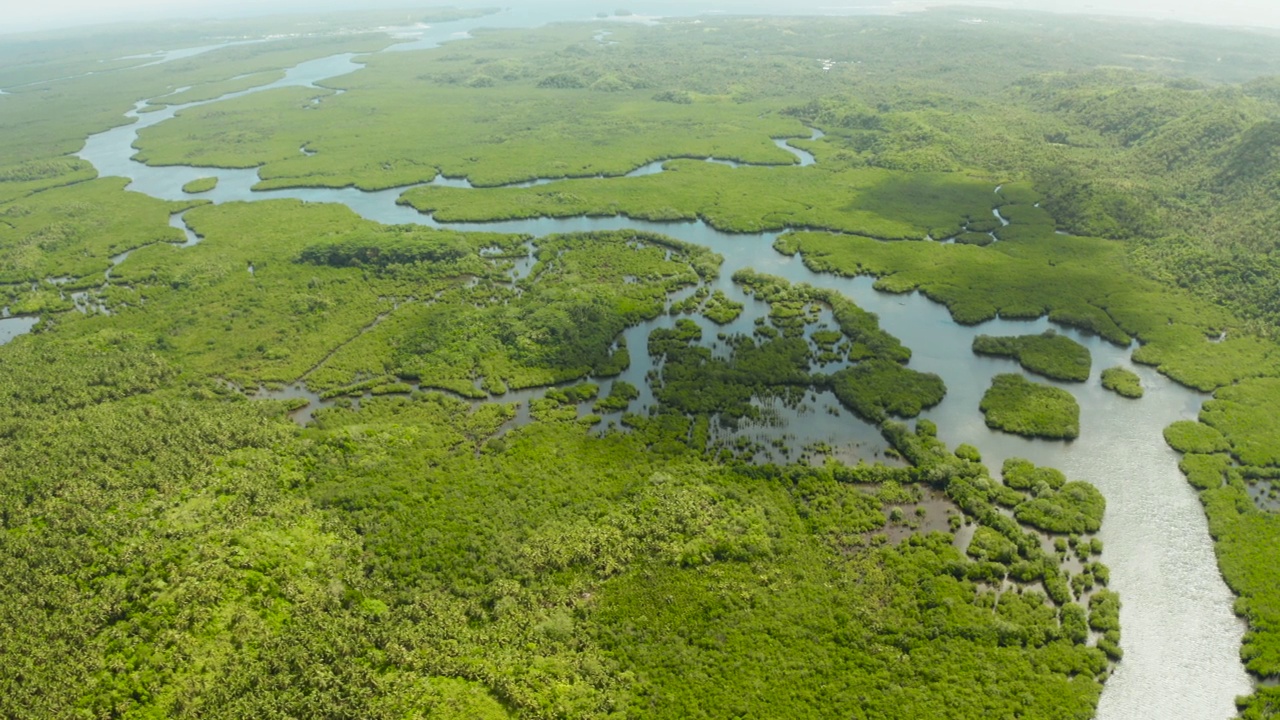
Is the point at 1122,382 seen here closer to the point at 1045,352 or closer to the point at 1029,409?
the point at 1045,352

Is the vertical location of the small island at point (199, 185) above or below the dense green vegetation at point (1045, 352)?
above

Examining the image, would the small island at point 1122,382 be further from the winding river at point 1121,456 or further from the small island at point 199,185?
the small island at point 199,185

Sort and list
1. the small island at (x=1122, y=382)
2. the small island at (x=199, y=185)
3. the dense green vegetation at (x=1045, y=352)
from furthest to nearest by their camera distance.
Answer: the small island at (x=199, y=185)
the dense green vegetation at (x=1045, y=352)
the small island at (x=1122, y=382)

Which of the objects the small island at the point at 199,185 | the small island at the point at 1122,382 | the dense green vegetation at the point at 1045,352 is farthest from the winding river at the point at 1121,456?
the small island at the point at 199,185

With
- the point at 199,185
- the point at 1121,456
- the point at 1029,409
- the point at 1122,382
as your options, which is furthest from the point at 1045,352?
the point at 199,185

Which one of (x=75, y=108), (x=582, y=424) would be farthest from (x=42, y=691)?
(x=75, y=108)

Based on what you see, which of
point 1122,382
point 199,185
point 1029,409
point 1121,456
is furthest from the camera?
point 199,185

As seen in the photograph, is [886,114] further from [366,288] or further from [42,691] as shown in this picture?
[42,691]

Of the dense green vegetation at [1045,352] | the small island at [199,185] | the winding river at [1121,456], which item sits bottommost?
the winding river at [1121,456]
